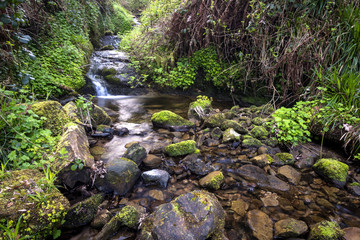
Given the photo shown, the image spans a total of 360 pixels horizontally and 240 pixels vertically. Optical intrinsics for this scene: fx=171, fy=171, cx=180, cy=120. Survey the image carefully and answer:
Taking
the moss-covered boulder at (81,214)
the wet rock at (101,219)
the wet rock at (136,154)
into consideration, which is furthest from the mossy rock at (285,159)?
the moss-covered boulder at (81,214)

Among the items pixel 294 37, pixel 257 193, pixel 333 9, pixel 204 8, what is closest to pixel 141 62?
pixel 204 8

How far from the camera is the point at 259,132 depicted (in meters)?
3.76

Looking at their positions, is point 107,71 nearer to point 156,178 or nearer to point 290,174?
point 156,178

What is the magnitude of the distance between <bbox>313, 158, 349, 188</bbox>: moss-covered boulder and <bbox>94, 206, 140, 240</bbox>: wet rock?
9.68 ft

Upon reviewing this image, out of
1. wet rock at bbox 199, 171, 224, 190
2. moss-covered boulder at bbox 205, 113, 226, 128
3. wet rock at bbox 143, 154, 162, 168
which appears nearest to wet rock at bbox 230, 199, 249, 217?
wet rock at bbox 199, 171, 224, 190

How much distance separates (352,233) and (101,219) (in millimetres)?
2754

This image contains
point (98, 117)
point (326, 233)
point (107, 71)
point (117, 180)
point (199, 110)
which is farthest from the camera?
point (107, 71)

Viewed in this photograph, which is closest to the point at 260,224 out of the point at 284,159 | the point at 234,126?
the point at 284,159

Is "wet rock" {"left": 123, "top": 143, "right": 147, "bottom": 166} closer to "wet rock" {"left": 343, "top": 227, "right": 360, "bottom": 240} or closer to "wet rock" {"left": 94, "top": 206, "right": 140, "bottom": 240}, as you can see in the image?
"wet rock" {"left": 94, "top": 206, "right": 140, "bottom": 240}

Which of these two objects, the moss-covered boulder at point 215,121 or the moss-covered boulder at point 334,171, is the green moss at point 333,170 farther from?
the moss-covered boulder at point 215,121

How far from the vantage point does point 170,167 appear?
2.92 meters

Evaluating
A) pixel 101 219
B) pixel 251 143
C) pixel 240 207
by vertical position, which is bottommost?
pixel 240 207

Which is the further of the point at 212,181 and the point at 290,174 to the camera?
the point at 290,174

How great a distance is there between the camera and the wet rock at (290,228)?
5.99ft
